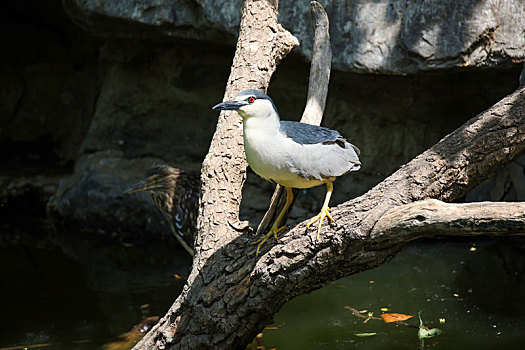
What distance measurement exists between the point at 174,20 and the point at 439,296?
3490mm

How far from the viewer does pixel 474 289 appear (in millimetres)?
4789

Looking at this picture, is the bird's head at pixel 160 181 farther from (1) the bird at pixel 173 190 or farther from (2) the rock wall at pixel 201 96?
(2) the rock wall at pixel 201 96

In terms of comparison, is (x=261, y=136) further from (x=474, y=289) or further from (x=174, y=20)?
(x=174, y=20)

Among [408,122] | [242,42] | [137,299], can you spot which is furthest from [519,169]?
[137,299]

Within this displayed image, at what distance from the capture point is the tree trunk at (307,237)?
8.38 feet

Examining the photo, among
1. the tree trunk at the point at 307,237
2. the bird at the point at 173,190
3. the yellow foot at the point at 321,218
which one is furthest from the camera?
the bird at the point at 173,190

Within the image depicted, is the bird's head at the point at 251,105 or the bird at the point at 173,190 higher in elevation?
the bird's head at the point at 251,105

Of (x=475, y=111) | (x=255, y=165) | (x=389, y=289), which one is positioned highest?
(x=475, y=111)

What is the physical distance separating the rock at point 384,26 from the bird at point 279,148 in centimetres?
261

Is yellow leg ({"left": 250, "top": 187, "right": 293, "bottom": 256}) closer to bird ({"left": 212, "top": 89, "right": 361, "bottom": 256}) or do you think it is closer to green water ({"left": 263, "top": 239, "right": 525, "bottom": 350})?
bird ({"left": 212, "top": 89, "right": 361, "bottom": 256})

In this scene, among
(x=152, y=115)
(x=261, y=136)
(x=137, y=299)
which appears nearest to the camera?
(x=261, y=136)

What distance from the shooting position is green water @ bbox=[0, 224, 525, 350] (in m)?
4.05

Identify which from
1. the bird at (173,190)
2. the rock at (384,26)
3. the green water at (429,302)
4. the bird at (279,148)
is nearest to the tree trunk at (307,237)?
the bird at (279,148)

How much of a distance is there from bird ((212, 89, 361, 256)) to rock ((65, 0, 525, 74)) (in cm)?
261
